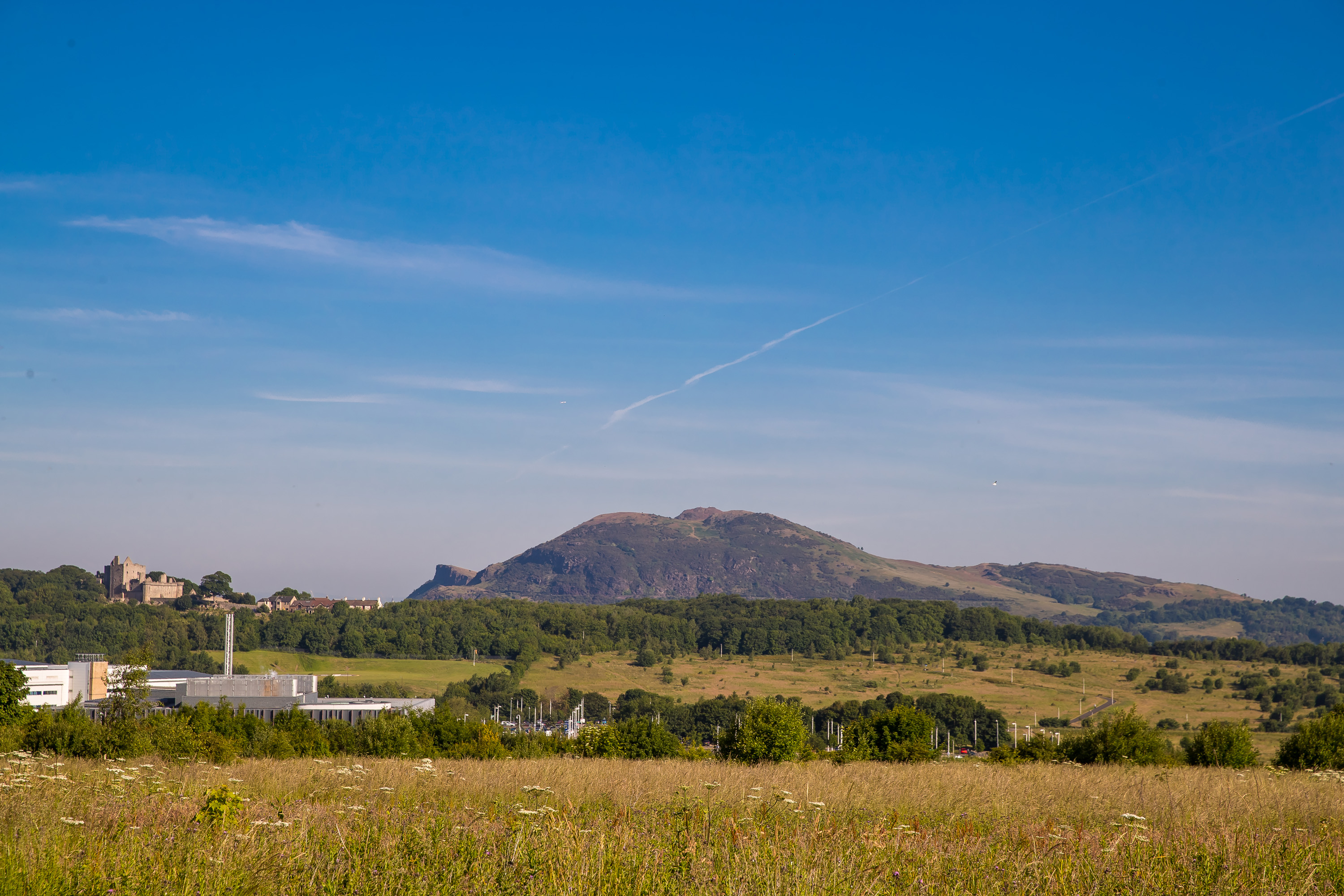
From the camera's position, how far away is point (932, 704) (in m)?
109

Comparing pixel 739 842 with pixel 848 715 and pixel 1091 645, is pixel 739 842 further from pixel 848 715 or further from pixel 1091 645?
pixel 1091 645

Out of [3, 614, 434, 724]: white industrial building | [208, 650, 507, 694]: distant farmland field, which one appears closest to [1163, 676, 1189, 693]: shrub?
[208, 650, 507, 694]: distant farmland field

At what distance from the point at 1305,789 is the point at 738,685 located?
462ft

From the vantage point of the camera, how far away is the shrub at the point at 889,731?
30953 mm

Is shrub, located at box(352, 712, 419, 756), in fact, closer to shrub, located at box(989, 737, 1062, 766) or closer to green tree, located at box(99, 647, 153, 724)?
green tree, located at box(99, 647, 153, 724)

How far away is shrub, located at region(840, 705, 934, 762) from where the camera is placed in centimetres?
3095

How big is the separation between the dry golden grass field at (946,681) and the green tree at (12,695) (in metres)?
103

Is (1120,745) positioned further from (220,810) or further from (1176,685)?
(1176,685)

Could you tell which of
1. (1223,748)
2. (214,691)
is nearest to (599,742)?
(1223,748)

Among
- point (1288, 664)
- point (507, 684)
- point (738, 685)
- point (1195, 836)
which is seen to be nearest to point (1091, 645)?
point (1288, 664)

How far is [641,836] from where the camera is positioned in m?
8.52

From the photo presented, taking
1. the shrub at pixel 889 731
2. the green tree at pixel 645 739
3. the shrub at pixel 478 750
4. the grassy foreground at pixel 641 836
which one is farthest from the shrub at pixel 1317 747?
the shrub at pixel 478 750

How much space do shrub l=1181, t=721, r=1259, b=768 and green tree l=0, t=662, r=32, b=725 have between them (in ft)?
118

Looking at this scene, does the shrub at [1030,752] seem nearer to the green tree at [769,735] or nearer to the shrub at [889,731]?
the shrub at [889,731]
